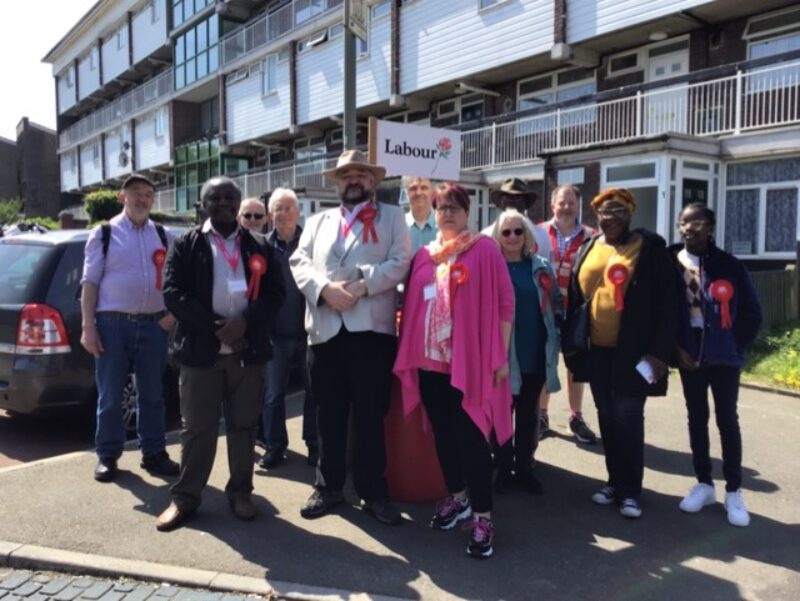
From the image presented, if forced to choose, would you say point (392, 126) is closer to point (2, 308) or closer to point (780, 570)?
point (2, 308)

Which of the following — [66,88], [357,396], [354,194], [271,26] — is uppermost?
[66,88]

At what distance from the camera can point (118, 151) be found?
→ 39.5m

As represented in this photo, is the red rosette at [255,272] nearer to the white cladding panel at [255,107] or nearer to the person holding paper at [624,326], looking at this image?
the person holding paper at [624,326]

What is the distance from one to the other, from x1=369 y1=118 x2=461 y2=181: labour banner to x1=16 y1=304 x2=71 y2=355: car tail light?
356 centimetres

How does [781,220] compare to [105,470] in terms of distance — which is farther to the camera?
[781,220]

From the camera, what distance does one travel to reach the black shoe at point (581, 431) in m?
5.73

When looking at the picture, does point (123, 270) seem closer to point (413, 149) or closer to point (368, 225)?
point (368, 225)

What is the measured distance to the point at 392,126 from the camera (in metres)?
7.66

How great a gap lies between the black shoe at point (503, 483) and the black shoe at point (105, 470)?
104 inches

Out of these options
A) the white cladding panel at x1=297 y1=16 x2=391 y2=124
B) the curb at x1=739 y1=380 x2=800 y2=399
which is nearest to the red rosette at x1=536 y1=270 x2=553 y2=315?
the curb at x1=739 y1=380 x2=800 y2=399

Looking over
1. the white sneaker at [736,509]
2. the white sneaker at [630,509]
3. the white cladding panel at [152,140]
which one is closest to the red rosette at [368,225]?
the white sneaker at [630,509]

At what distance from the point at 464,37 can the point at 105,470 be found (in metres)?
16.1

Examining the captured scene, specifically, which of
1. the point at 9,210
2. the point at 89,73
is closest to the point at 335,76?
the point at 89,73

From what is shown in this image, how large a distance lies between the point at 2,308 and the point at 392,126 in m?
4.23
